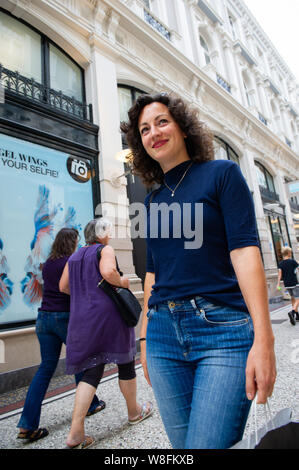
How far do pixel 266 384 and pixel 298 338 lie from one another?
5140 millimetres

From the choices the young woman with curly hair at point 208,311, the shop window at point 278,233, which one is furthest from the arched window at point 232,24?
the young woman with curly hair at point 208,311

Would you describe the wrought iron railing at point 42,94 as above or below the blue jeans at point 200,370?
above

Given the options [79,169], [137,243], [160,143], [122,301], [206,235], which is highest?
[79,169]

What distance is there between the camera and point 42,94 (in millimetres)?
5621

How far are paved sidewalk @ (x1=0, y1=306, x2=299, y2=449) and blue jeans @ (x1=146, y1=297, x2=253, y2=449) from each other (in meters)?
1.13

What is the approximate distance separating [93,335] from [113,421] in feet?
3.11

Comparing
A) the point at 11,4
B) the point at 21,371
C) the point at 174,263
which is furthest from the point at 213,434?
the point at 11,4

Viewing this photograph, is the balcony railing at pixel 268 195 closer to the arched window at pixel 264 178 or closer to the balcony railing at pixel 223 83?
the arched window at pixel 264 178

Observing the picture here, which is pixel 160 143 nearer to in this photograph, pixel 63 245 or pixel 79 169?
pixel 63 245

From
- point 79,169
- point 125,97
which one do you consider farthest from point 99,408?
point 125,97

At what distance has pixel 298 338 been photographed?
509 cm

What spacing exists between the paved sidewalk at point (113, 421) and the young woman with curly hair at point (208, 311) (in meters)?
1.16

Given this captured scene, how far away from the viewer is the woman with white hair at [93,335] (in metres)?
2.13
